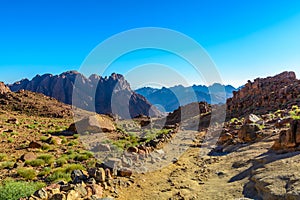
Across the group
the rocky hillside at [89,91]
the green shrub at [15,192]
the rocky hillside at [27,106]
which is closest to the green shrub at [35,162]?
the green shrub at [15,192]

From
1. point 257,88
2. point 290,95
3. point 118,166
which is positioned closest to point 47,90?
point 257,88

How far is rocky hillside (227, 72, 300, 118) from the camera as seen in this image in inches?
1161

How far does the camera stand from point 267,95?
3466 centimetres

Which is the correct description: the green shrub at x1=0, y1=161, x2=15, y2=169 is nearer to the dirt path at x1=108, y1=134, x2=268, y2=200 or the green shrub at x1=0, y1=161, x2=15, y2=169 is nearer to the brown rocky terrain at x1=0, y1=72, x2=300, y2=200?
the brown rocky terrain at x1=0, y1=72, x2=300, y2=200

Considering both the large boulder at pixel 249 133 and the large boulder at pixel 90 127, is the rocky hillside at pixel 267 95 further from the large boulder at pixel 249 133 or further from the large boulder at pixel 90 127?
the large boulder at pixel 90 127

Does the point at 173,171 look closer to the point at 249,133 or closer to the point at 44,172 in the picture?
the point at 44,172

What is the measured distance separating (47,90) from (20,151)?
11351 cm

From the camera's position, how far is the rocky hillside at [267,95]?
29.5 metres

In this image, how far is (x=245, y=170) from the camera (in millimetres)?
9891

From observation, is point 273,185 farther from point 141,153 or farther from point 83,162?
point 83,162

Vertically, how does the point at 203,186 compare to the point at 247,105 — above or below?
below

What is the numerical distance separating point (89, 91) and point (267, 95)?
10401 cm

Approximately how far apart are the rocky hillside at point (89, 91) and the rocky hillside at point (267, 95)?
7407cm

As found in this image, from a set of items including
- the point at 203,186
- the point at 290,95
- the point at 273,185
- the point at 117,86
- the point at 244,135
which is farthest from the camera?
the point at 117,86
